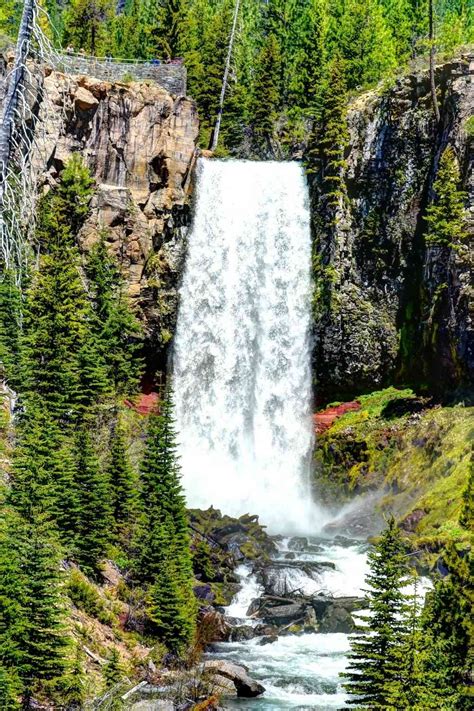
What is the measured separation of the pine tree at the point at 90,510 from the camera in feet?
74.4

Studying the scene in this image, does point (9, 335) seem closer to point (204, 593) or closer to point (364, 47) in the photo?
point (204, 593)

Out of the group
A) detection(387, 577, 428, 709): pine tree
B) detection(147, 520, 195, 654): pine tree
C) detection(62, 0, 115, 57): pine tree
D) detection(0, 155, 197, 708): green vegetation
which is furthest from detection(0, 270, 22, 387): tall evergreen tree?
detection(62, 0, 115, 57): pine tree

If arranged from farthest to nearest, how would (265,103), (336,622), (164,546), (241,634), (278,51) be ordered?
(278,51), (265,103), (336,622), (241,634), (164,546)

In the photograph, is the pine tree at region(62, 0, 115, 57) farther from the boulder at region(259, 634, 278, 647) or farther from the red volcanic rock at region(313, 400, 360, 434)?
the boulder at region(259, 634, 278, 647)

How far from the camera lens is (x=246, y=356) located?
152 feet

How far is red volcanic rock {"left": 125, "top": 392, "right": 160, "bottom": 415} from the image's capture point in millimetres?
43809

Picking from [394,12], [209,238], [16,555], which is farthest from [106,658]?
[394,12]

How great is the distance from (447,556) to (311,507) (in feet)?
80.5

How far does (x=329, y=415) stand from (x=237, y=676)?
27.1 meters

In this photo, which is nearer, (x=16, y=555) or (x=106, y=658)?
(x=16, y=555)

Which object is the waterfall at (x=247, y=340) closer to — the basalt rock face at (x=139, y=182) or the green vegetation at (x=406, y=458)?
the basalt rock face at (x=139, y=182)

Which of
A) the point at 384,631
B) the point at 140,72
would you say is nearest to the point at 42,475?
the point at 384,631

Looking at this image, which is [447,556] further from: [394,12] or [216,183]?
[394,12]

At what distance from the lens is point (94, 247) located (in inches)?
1751
